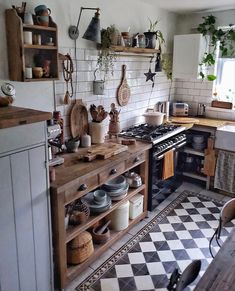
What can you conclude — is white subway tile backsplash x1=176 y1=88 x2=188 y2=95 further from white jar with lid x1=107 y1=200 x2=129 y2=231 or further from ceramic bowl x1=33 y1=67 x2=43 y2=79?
ceramic bowl x1=33 y1=67 x2=43 y2=79

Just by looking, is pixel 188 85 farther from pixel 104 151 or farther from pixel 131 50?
pixel 104 151

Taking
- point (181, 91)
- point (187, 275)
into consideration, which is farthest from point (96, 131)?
point (181, 91)

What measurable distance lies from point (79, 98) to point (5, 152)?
134cm

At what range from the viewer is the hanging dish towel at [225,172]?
355cm

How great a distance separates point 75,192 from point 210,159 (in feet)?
7.31

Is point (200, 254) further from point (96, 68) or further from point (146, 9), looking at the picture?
point (146, 9)

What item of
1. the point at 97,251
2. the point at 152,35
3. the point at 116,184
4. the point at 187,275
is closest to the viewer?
the point at 187,275

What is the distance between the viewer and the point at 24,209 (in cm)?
170

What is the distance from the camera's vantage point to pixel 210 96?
4.14m

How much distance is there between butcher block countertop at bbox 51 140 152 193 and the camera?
197 centimetres

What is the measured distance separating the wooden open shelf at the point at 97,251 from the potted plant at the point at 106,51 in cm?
162

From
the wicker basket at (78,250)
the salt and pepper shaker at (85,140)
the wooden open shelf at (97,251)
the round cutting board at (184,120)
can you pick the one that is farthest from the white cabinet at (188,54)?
the wicker basket at (78,250)

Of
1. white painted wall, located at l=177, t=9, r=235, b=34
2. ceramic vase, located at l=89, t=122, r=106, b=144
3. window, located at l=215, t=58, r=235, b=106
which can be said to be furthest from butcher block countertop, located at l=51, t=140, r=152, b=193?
white painted wall, located at l=177, t=9, r=235, b=34

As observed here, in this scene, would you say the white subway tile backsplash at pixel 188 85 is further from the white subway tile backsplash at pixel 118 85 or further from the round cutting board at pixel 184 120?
the round cutting board at pixel 184 120
